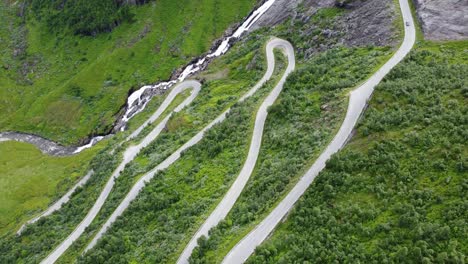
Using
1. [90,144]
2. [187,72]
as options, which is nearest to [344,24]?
[187,72]

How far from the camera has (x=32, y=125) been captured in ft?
429

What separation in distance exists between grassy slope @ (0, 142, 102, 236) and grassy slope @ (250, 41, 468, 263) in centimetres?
6848

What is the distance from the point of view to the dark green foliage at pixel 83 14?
154 meters

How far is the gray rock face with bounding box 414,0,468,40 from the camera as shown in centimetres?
7669

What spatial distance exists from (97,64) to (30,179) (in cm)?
5306

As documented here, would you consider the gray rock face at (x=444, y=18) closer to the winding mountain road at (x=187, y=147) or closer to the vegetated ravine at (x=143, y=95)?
the winding mountain road at (x=187, y=147)

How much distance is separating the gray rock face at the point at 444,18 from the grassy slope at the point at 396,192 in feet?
63.6

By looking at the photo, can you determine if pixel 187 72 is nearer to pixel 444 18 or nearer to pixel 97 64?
pixel 97 64

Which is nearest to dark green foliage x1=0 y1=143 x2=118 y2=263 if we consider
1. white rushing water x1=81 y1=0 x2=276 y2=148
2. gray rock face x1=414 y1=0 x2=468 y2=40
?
white rushing water x1=81 y1=0 x2=276 y2=148

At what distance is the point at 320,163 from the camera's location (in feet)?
186

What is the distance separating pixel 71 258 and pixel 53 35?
122m

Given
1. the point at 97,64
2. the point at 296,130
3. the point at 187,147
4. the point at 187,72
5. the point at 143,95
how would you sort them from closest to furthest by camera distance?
Answer: 1. the point at 296,130
2. the point at 187,147
3. the point at 143,95
4. the point at 187,72
5. the point at 97,64

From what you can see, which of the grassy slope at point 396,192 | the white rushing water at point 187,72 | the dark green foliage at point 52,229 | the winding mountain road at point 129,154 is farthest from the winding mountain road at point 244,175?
the white rushing water at point 187,72

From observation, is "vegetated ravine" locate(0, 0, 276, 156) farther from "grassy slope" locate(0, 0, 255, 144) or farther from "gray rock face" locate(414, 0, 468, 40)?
"gray rock face" locate(414, 0, 468, 40)
